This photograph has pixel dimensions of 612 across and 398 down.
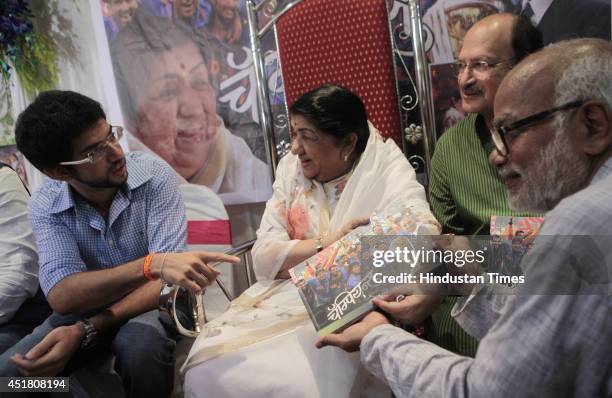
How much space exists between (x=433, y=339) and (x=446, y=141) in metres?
0.68

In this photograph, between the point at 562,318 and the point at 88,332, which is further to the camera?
the point at 88,332

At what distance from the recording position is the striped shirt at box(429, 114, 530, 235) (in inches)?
59.9

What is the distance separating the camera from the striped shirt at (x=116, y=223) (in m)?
1.69

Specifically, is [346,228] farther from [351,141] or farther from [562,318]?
[562,318]

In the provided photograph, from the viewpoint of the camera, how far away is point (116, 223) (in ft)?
5.69

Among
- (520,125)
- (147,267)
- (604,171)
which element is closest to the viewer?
(604,171)

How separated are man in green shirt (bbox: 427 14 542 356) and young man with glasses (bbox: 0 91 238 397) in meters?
0.74

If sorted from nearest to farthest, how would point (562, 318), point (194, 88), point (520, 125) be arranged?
1. point (562, 318)
2. point (520, 125)
3. point (194, 88)

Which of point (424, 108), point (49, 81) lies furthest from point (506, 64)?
point (49, 81)

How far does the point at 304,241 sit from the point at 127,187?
2.21 ft

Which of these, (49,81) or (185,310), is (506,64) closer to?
(185,310)

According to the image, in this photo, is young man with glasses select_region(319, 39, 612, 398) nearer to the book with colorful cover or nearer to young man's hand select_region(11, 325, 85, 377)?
the book with colorful cover

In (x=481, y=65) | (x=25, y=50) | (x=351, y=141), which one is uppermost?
(x=25, y=50)

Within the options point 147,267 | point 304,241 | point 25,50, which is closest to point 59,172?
point 147,267
